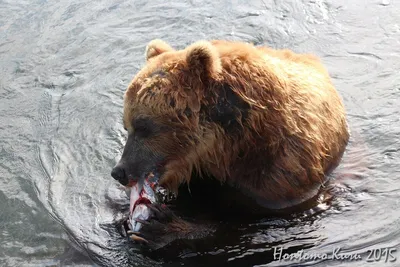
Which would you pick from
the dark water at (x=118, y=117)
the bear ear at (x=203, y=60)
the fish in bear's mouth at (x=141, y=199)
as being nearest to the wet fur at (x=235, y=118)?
the bear ear at (x=203, y=60)

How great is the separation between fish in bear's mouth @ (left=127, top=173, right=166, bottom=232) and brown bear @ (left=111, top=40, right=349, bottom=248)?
22 mm

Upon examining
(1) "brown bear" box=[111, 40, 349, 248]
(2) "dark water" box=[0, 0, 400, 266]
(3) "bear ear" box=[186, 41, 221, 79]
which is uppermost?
(3) "bear ear" box=[186, 41, 221, 79]

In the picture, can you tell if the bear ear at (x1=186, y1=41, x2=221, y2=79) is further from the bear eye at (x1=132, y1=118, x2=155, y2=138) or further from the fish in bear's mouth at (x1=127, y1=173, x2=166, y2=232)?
the fish in bear's mouth at (x1=127, y1=173, x2=166, y2=232)

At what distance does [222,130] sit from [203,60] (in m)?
0.62

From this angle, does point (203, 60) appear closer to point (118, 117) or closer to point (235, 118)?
point (235, 118)

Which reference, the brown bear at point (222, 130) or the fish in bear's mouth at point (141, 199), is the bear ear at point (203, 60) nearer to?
the brown bear at point (222, 130)

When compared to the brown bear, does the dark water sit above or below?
below

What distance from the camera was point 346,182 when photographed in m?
6.02

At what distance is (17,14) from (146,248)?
6.37 m

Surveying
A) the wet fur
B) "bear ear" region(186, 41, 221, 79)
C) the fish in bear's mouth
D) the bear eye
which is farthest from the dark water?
"bear ear" region(186, 41, 221, 79)

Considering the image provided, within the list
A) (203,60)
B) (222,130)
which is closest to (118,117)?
(222,130)

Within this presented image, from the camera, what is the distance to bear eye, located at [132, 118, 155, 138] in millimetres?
5212

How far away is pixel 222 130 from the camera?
5.25m

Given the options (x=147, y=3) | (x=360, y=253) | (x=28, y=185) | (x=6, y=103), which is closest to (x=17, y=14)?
(x=147, y=3)
